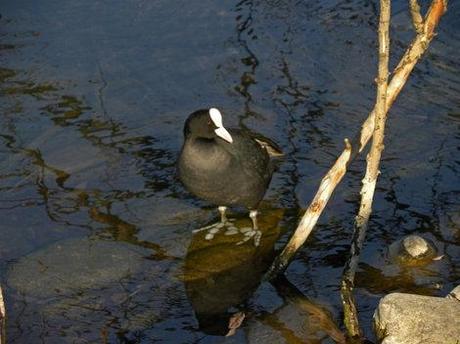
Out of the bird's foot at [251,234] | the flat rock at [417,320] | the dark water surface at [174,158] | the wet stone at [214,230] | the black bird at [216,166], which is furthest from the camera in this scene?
the wet stone at [214,230]

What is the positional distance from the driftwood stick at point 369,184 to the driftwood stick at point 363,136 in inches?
5.1

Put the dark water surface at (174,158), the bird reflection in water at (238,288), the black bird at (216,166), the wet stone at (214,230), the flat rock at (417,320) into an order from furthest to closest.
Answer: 1. the wet stone at (214,230)
2. the black bird at (216,166)
3. the dark water surface at (174,158)
4. the bird reflection in water at (238,288)
5. the flat rock at (417,320)

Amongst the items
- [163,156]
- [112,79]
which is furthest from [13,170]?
[112,79]

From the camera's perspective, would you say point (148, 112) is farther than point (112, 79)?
No

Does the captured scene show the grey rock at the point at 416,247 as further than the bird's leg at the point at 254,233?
No

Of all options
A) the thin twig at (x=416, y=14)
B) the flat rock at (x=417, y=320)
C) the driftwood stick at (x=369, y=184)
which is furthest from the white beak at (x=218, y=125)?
the flat rock at (x=417, y=320)

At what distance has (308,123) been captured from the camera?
657 cm

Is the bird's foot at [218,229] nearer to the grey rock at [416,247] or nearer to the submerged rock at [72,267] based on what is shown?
the submerged rock at [72,267]

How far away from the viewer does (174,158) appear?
621 cm

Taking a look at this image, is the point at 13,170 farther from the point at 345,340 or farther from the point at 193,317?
the point at 345,340

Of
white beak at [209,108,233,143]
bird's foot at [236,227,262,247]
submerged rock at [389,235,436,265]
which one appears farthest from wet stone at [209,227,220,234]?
submerged rock at [389,235,436,265]

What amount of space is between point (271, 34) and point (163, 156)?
2.32m

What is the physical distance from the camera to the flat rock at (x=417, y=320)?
3.99 metres

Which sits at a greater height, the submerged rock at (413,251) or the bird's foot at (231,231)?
the submerged rock at (413,251)
